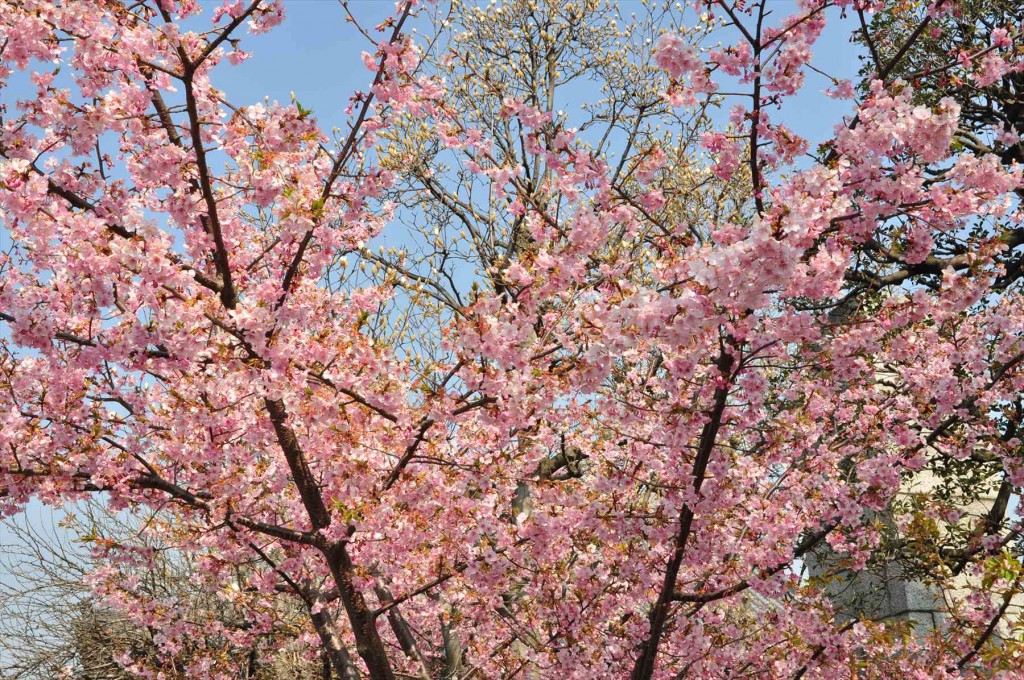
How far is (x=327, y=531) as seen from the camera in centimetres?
552

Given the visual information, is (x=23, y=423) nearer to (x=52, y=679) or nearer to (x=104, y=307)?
(x=104, y=307)

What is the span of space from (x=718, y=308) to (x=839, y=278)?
0.63 meters

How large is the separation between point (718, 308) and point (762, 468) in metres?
3.44

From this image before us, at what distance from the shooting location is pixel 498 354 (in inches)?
191

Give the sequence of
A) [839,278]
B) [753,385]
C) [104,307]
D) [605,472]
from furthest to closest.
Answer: [605,472] < [753,385] < [104,307] < [839,278]

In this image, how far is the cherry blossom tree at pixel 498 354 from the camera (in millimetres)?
4473

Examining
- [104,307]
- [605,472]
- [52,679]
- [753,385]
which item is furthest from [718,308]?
[52,679]

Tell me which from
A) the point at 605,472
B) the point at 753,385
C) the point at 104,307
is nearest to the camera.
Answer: the point at 104,307

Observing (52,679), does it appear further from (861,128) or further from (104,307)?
(861,128)

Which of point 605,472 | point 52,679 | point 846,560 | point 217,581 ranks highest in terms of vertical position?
point 52,679

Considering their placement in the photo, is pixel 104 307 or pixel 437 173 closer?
pixel 104 307

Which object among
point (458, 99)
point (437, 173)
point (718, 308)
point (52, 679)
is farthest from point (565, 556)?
point (52, 679)

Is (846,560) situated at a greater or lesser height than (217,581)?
lesser

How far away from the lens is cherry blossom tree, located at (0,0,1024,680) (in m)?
4.47
